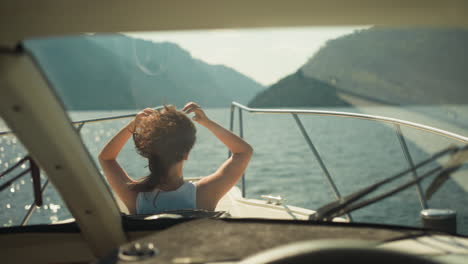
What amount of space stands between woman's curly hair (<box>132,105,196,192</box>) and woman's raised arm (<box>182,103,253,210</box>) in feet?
0.28

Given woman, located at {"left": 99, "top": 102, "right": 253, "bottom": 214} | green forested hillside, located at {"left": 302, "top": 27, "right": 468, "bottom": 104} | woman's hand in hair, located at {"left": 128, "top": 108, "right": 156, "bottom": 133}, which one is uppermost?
green forested hillside, located at {"left": 302, "top": 27, "right": 468, "bottom": 104}

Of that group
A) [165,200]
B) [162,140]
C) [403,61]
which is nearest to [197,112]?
[162,140]

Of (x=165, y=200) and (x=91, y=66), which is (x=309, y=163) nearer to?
(x=165, y=200)

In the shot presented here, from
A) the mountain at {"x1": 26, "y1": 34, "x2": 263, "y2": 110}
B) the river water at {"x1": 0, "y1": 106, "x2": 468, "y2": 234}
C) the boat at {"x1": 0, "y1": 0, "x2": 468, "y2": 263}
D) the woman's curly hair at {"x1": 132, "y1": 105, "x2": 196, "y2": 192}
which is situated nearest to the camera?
the boat at {"x1": 0, "y1": 0, "x2": 468, "y2": 263}

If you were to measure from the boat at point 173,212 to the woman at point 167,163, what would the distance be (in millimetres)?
278

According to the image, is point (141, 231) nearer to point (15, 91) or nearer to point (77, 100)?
point (77, 100)

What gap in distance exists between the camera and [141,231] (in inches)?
66.3

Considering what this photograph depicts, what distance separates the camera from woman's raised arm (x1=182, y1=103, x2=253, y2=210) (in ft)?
6.86

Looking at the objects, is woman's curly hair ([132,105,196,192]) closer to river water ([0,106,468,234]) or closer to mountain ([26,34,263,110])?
mountain ([26,34,263,110])

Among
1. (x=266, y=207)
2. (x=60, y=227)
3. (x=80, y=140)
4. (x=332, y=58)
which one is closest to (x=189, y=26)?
(x=80, y=140)

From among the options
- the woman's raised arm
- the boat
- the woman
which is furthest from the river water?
the boat

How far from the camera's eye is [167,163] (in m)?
2.06

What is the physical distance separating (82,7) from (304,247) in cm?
64

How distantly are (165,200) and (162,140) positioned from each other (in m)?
0.23
